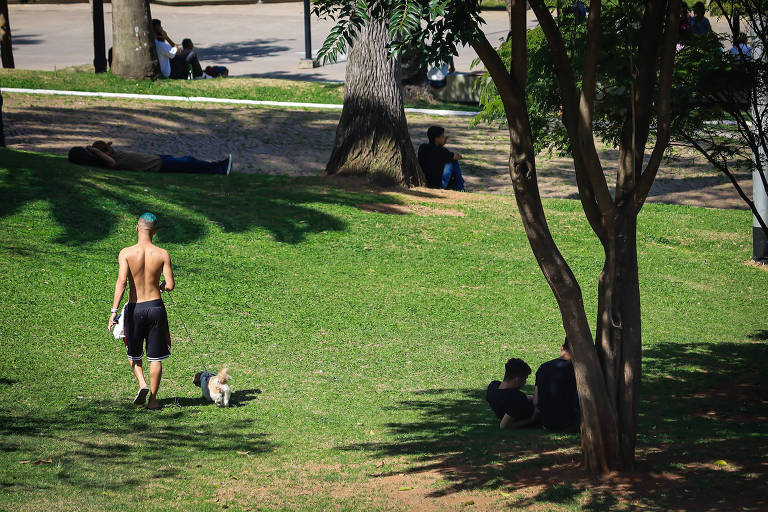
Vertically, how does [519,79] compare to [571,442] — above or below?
above

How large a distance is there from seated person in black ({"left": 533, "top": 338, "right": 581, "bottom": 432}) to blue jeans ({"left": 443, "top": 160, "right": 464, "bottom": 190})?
10575 mm

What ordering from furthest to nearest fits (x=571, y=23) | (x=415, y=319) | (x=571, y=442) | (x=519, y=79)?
(x=415, y=319)
(x=571, y=23)
(x=571, y=442)
(x=519, y=79)

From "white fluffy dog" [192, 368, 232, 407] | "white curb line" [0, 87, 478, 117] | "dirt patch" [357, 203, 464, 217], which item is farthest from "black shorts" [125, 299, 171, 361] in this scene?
"white curb line" [0, 87, 478, 117]

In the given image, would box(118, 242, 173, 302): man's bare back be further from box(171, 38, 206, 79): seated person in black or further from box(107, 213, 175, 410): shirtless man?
box(171, 38, 206, 79): seated person in black

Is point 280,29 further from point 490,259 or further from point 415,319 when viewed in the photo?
point 415,319

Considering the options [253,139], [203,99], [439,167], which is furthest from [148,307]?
[203,99]

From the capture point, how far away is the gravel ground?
19.8 metres

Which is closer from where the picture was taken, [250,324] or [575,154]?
[575,154]

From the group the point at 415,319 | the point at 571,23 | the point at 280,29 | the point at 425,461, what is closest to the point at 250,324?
the point at 415,319

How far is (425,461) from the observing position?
709cm

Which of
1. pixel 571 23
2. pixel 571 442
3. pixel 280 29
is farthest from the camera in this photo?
pixel 280 29

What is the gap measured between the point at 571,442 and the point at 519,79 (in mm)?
3128

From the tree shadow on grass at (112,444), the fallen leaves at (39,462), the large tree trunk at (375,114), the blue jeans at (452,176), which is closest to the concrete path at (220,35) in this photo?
the large tree trunk at (375,114)

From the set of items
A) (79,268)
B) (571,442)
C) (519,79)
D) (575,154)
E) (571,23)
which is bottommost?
(571,442)
